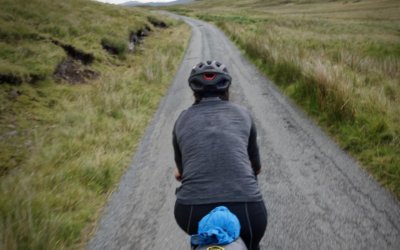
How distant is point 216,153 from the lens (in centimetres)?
228

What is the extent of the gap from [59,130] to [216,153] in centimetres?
603

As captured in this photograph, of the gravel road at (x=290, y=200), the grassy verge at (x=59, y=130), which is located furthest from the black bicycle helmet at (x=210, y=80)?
the grassy verge at (x=59, y=130)

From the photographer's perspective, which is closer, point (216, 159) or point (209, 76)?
point (216, 159)

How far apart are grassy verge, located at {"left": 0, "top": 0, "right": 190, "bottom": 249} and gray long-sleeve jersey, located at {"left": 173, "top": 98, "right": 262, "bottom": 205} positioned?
223 cm

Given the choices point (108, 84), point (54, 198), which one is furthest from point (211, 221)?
point (108, 84)

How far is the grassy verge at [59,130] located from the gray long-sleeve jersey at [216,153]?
2232 mm


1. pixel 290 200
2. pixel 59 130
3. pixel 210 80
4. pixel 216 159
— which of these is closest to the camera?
pixel 216 159

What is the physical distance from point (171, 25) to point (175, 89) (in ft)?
102

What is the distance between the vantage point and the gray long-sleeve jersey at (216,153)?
217 cm

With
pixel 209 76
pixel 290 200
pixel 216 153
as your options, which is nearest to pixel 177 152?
pixel 216 153

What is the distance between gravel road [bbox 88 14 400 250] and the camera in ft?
12.9

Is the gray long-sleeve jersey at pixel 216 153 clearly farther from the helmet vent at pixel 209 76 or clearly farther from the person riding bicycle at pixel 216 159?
the helmet vent at pixel 209 76

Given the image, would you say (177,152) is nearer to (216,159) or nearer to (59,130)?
(216,159)

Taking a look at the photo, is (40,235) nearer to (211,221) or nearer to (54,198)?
(54,198)
